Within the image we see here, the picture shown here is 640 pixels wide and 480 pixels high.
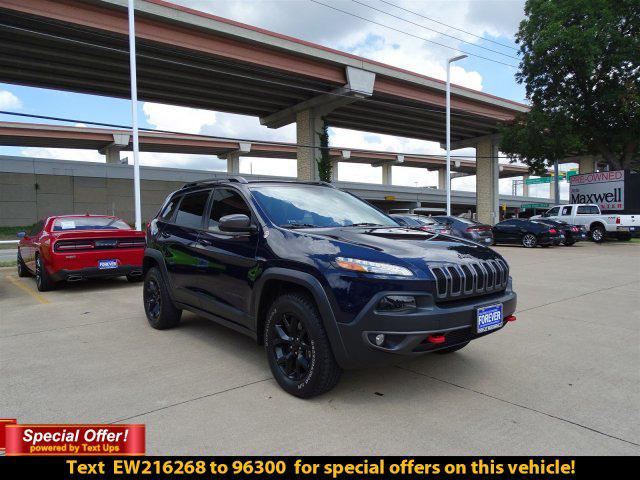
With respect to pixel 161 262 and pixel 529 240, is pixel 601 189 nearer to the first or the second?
pixel 529 240

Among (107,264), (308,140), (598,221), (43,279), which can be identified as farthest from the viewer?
(308,140)

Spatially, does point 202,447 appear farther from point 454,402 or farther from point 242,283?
point 454,402

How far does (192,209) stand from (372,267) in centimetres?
274

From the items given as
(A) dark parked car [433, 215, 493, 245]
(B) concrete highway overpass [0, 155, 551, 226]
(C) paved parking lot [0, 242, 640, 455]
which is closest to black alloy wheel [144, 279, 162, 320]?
(C) paved parking lot [0, 242, 640, 455]

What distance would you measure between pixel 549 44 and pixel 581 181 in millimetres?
7578

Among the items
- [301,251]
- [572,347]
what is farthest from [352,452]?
[572,347]

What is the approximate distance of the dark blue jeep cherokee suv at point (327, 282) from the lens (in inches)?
119

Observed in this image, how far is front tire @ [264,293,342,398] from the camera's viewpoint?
3.19 metres

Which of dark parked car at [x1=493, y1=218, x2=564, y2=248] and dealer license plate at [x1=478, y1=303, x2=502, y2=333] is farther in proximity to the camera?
dark parked car at [x1=493, y1=218, x2=564, y2=248]

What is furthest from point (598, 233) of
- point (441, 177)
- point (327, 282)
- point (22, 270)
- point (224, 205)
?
point (441, 177)

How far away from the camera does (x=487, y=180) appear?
4041 cm

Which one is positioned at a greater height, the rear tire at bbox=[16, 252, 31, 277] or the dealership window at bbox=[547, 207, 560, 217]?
the dealership window at bbox=[547, 207, 560, 217]

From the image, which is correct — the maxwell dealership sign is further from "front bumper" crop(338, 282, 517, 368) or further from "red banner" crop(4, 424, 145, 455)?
"red banner" crop(4, 424, 145, 455)

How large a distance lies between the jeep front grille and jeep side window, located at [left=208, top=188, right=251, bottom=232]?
1.89m
